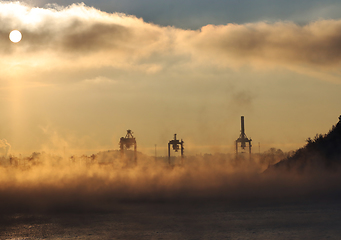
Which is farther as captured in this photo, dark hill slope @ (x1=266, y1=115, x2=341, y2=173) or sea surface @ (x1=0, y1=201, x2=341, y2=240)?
dark hill slope @ (x1=266, y1=115, x2=341, y2=173)

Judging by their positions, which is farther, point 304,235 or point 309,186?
point 309,186

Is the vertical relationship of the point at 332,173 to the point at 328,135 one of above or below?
below

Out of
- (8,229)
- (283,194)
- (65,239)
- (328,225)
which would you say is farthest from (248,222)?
(283,194)

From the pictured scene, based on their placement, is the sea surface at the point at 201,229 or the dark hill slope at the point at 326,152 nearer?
the sea surface at the point at 201,229

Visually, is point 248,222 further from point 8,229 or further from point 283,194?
point 283,194

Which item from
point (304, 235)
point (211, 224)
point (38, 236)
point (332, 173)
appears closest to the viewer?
point (304, 235)

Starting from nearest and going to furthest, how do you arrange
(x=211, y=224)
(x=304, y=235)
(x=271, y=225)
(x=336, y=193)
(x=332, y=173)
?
(x=304, y=235)
(x=271, y=225)
(x=211, y=224)
(x=336, y=193)
(x=332, y=173)

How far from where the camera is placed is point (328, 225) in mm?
68688

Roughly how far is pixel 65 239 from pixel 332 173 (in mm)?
142590

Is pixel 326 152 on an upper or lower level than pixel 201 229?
upper

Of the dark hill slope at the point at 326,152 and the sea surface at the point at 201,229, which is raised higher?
the dark hill slope at the point at 326,152

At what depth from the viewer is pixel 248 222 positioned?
78.9 metres

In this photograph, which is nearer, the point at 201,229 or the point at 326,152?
the point at 201,229

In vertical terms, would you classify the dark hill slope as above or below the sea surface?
above
